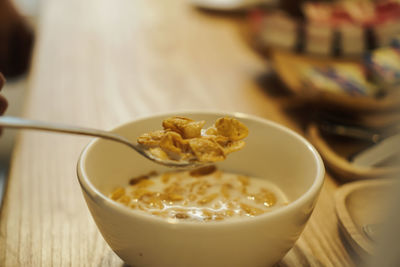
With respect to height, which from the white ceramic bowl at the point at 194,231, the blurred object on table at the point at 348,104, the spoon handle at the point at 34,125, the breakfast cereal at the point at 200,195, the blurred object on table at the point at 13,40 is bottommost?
the blurred object on table at the point at 13,40

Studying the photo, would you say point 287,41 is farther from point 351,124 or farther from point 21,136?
point 21,136

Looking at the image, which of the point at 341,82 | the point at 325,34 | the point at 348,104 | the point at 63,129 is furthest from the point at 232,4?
the point at 63,129

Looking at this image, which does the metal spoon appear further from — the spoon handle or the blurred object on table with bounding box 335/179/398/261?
the blurred object on table with bounding box 335/179/398/261

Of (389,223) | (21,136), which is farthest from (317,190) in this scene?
(21,136)

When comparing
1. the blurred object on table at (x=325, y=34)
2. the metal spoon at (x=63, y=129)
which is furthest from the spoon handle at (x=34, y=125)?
the blurred object on table at (x=325, y=34)

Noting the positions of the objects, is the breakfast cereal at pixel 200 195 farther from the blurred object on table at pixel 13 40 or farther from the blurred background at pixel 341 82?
the blurred object on table at pixel 13 40
